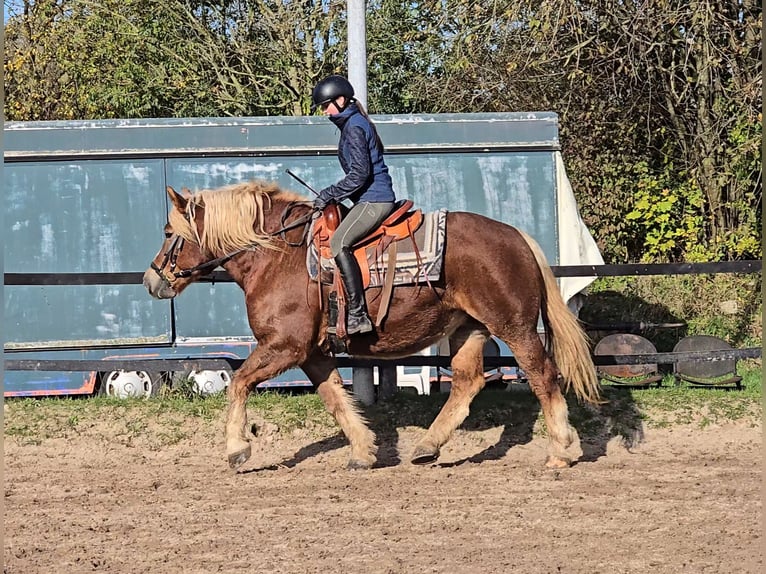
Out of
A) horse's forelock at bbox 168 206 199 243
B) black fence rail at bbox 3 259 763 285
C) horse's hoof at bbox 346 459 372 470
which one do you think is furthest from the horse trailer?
horse's hoof at bbox 346 459 372 470

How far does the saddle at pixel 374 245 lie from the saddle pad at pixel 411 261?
1cm

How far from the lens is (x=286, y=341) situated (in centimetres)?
675

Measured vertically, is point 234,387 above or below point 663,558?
above

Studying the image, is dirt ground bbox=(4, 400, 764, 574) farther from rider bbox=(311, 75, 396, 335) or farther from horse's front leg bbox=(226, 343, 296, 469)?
rider bbox=(311, 75, 396, 335)

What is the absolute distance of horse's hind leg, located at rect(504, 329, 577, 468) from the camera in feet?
22.7

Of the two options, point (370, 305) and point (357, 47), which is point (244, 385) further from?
point (357, 47)

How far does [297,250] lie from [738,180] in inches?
383

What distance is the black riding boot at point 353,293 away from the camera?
6633 millimetres

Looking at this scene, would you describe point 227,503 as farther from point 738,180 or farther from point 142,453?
point 738,180

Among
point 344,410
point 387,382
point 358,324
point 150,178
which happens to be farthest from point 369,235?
point 150,178

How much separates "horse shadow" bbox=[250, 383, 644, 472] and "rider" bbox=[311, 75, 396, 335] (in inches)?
58.2

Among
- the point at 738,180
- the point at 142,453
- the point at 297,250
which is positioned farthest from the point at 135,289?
the point at 738,180

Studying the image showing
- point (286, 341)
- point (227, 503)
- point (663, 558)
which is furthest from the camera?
point (286, 341)

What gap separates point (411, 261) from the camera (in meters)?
6.72
